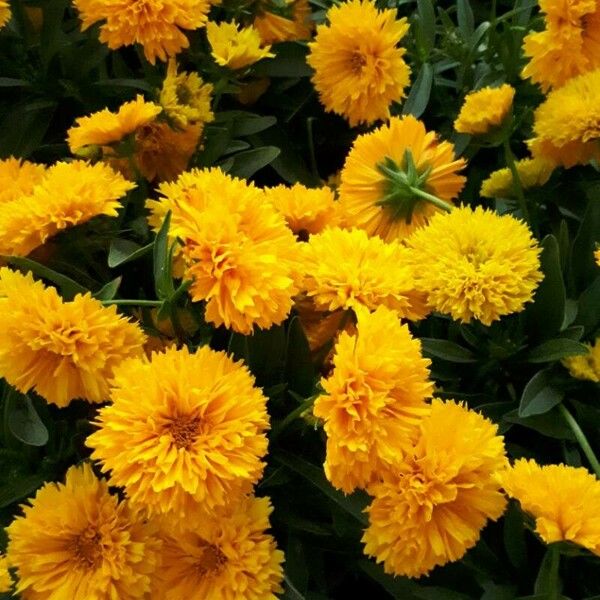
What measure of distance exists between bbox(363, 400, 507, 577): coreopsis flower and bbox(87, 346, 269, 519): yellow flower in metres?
0.11

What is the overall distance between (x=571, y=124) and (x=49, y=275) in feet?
1.84

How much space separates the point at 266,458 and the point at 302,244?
21 cm

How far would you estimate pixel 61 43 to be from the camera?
1144 mm

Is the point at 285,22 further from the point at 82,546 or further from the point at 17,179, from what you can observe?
the point at 82,546

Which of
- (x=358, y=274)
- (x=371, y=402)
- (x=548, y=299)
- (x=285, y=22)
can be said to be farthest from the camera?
(x=285, y=22)

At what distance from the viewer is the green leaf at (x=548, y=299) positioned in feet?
2.77

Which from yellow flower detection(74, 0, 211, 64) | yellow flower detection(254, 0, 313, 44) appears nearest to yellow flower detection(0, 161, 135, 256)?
yellow flower detection(74, 0, 211, 64)

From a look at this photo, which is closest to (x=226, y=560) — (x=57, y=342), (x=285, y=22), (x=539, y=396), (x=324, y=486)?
(x=324, y=486)

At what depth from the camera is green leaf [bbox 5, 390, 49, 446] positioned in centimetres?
77

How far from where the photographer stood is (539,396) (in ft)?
2.70

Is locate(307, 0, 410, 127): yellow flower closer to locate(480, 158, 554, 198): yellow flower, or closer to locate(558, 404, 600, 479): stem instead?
locate(480, 158, 554, 198): yellow flower

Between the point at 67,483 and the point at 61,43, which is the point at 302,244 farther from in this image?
the point at 61,43

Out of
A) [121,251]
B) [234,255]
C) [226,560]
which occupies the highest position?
[234,255]

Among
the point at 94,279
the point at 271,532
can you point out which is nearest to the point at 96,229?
the point at 94,279
